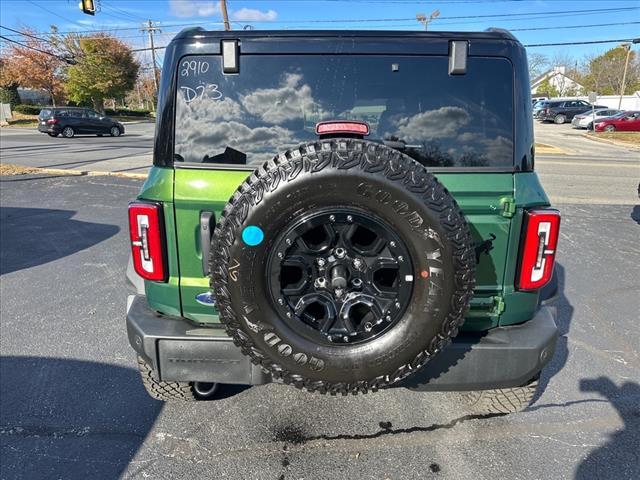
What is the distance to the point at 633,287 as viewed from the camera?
4.82 metres

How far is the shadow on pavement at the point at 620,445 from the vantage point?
2.28 m

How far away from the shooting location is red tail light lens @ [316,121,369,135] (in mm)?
2020

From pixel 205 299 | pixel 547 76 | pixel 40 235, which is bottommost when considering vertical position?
pixel 40 235

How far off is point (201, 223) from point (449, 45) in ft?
4.78

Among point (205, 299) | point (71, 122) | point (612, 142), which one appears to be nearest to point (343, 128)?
point (205, 299)

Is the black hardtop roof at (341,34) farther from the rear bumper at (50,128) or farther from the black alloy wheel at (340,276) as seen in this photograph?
the rear bumper at (50,128)

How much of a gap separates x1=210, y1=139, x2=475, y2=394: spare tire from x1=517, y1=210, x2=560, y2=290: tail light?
0.47m

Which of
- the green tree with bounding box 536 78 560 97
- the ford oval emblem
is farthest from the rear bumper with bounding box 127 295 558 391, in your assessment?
the green tree with bounding box 536 78 560 97

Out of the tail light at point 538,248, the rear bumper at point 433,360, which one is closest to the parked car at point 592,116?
the tail light at point 538,248

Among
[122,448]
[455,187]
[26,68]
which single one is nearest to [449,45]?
[455,187]

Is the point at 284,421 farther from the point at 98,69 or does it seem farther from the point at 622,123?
the point at 98,69

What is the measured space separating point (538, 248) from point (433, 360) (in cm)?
76

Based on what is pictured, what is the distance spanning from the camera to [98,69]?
1631 inches

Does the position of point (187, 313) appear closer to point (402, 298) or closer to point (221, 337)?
point (221, 337)
